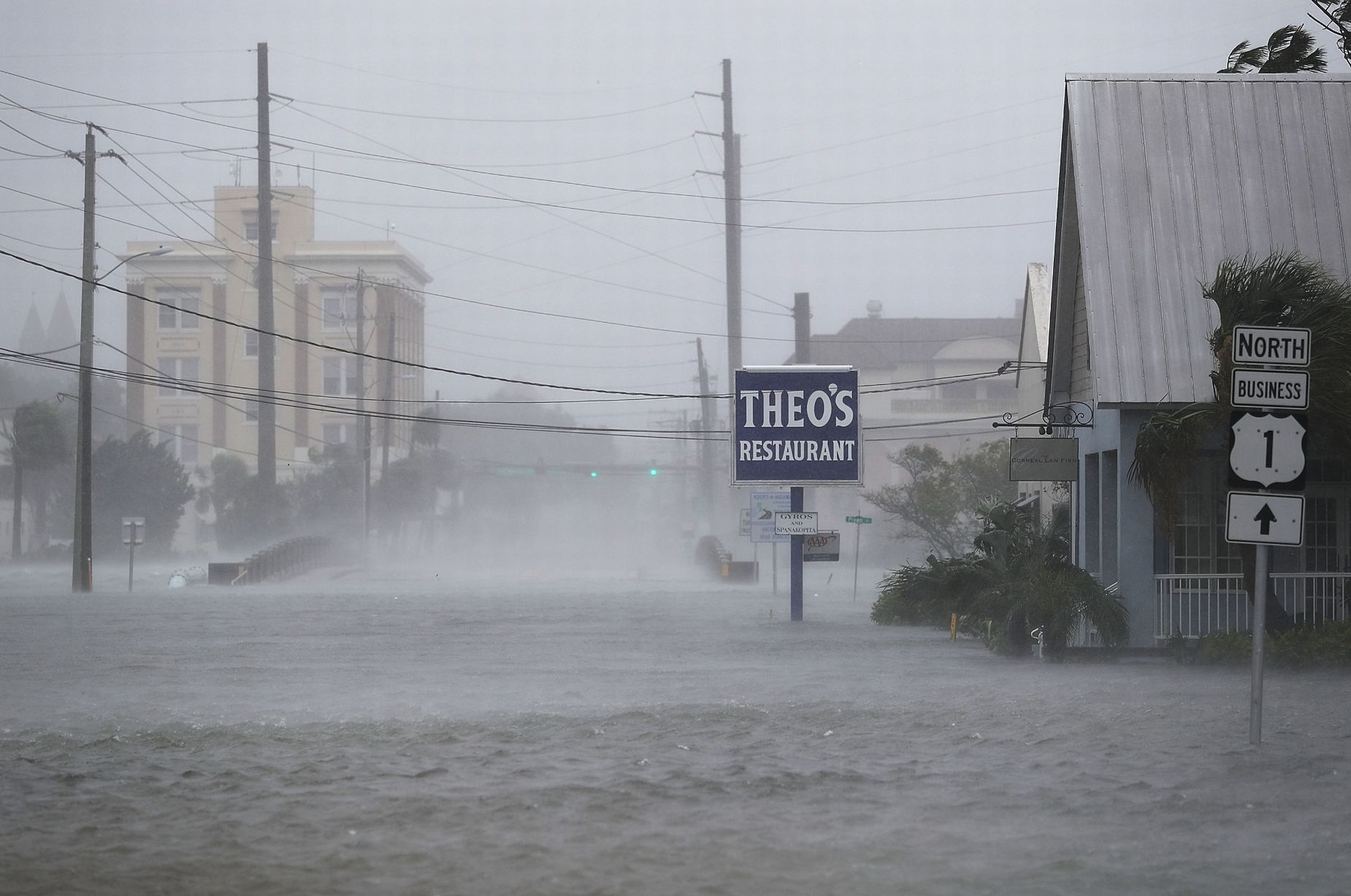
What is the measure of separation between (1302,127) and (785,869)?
18.2 metres

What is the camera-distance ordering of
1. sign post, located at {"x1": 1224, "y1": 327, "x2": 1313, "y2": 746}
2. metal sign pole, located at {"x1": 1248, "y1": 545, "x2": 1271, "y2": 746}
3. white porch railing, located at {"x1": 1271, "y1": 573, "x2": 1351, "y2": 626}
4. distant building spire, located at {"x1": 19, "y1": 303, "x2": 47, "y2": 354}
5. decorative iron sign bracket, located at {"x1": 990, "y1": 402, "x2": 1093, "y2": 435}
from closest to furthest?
sign post, located at {"x1": 1224, "y1": 327, "x2": 1313, "y2": 746}
metal sign pole, located at {"x1": 1248, "y1": 545, "x2": 1271, "y2": 746}
white porch railing, located at {"x1": 1271, "y1": 573, "x2": 1351, "y2": 626}
decorative iron sign bracket, located at {"x1": 990, "y1": 402, "x2": 1093, "y2": 435}
distant building spire, located at {"x1": 19, "y1": 303, "x2": 47, "y2": 354}

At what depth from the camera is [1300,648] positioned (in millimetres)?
18484

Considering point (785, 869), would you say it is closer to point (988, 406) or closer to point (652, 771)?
point (652, 771)

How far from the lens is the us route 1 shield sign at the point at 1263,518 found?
38.0 feet

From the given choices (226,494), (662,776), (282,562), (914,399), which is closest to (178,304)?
(226,494)

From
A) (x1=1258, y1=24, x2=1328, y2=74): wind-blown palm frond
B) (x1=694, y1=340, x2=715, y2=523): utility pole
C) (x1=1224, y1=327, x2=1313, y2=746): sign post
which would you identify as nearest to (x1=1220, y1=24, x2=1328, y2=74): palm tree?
(x1=1258, y1=24, x2=1328, y2=74): wind-blown palm frond

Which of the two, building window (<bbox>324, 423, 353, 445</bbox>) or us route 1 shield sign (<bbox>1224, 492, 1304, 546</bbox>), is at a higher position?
building window (<bbox>324, 423, 353, 445</bbox>)

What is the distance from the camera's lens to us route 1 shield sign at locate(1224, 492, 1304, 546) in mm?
11578

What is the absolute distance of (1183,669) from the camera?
18.9 m

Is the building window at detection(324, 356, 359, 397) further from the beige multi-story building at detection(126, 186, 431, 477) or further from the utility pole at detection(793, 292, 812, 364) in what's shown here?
the utility pole at detection(793, 292, 812, 364)

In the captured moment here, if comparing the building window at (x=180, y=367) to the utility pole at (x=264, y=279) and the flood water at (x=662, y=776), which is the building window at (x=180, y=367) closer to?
the utility pole at (x=264, y=279)

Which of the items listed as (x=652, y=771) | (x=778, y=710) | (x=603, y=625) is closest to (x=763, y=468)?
(x=603, y=625)

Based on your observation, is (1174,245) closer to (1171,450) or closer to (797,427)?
(1171,450)

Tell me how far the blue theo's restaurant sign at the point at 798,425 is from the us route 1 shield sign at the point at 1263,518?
2035 centimetres
